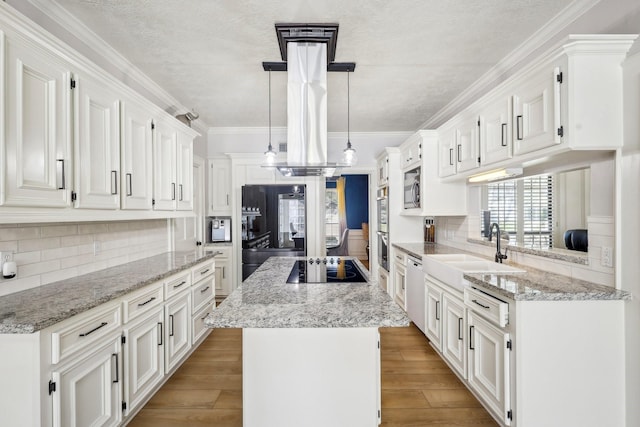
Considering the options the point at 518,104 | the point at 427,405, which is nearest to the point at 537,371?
the point at 427,405

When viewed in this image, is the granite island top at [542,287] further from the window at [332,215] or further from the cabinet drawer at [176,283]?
the window at [332,215]

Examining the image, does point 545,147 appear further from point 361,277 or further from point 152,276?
point 152,276

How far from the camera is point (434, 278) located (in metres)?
2.80

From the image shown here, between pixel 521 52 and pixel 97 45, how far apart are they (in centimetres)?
334

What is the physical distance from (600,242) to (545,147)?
2.09ft

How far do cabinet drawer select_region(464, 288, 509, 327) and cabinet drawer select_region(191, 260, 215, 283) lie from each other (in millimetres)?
2283

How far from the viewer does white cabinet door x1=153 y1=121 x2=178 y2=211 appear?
2561 millimetres

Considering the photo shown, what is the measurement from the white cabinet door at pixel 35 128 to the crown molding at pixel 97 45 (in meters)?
0.71

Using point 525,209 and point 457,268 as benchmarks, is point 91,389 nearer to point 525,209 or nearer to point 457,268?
point 457,268

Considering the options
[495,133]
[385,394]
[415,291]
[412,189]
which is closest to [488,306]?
[385,394]

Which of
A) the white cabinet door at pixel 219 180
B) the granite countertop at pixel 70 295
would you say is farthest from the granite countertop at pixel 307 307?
the white cabinet door at pixel 219 180

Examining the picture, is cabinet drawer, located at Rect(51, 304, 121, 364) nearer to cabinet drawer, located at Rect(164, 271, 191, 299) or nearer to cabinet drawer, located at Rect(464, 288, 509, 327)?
cabinet drawer, located at Rect(164, 271, 191, 299)

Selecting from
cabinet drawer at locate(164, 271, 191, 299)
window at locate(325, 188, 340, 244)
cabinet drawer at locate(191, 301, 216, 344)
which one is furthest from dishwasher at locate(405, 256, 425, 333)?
window at locate(325, 188, 340, 244)

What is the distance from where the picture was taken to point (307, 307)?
1446 millimetres
